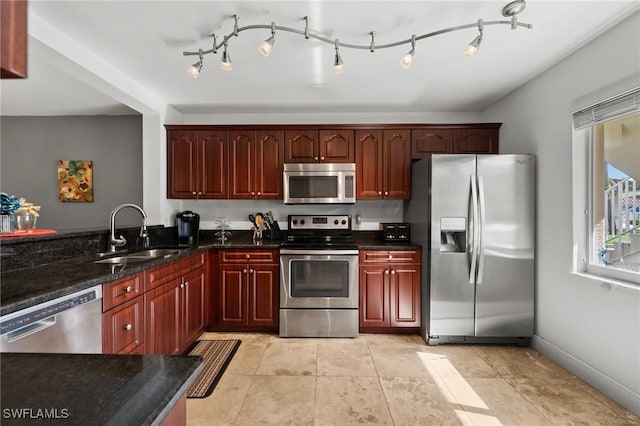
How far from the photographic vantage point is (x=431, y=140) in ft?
11.4

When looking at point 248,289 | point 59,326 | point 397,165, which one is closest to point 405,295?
point 397,165

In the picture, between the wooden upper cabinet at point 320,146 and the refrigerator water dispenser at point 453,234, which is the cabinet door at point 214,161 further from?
the refrigerator water dispenser at point 453,234

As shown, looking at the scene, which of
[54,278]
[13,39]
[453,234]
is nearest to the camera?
[13,39]

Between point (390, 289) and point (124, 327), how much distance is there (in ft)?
7.61

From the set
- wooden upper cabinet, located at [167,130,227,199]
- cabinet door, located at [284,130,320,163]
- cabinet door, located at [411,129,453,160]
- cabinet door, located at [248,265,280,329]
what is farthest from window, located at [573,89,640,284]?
wooden upper cabinet, located at [167,130,227,199]

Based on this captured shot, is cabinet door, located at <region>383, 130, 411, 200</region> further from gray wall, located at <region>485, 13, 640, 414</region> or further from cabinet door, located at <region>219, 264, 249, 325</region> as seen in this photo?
cabinet door, located at <region>219, 264, 249, 325</region>

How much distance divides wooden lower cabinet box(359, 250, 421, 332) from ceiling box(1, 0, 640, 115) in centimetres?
170

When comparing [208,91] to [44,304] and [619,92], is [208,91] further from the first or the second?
[619,92]

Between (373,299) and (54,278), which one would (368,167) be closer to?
(373,299)

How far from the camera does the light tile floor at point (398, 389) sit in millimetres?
1889

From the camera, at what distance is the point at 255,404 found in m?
2.01

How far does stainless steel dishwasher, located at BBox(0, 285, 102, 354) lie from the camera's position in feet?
3.89

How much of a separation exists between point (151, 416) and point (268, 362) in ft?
7.41

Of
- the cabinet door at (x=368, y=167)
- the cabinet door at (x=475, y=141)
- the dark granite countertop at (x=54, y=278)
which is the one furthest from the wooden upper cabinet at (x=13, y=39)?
the cabinet door at (x=475, y=141)
